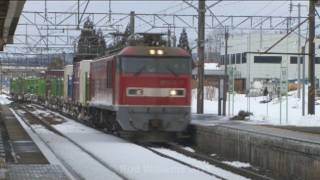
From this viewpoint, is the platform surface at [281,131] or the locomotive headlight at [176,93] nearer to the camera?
the platform surface at [281,131]

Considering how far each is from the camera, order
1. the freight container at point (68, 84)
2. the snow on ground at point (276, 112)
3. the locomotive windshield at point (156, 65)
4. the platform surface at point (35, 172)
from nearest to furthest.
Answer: the platform surface at point (35, 172), the locomotive windshield at point (156, 65), the snow on ground at point (276, 112), the freight container at point (68, 84)

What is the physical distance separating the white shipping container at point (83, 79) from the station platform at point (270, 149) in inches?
443

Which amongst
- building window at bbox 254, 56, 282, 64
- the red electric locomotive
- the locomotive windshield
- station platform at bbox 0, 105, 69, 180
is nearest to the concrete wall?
the red electric locomotive

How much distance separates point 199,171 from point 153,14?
97.8 feet

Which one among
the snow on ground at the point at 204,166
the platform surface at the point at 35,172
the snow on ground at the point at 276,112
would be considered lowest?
the snow on ground at the point at 204,166

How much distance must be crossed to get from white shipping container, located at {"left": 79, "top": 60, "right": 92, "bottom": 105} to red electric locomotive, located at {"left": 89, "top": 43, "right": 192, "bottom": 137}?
350 inches

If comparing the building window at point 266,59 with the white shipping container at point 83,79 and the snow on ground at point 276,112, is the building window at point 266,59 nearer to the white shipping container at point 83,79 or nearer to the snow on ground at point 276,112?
the snow on ground at point 276,112

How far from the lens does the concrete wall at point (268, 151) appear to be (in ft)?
44.7

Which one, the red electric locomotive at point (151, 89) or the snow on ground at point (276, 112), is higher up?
the red electric locomotive at point (151, 89)

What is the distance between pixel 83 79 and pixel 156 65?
11.6 metres

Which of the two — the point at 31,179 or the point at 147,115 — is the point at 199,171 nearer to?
the point at 31,179

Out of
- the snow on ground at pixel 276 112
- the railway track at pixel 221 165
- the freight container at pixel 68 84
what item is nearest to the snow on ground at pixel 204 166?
the railway track at pixel 221 165

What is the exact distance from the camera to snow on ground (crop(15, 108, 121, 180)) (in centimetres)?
1395

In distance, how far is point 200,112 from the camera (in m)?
34.8
